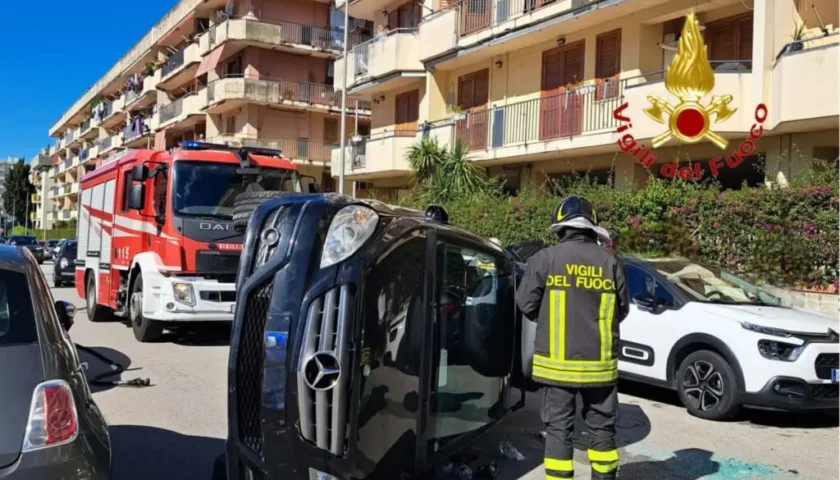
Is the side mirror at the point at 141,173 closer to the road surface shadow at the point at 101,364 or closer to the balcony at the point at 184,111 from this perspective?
the road surface shadow at the point at 101,364

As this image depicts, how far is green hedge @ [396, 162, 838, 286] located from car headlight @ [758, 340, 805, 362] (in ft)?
12.5

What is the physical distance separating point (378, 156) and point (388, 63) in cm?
293

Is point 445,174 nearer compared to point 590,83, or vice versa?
point 590,83

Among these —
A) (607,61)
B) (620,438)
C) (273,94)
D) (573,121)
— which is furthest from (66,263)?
(620,438)

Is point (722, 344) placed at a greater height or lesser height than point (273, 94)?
lesser

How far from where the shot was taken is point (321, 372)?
3.46 metres

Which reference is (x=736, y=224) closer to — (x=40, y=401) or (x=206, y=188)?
(x=206, y=188)

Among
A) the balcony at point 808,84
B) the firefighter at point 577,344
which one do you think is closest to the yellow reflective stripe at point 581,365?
the firefighter at point 577,344

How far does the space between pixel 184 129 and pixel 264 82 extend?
11219mm

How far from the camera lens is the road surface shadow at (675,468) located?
5.12m

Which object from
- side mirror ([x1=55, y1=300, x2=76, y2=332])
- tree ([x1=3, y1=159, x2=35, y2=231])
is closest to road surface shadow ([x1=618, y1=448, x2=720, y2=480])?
side mirror ([x1=55, y1=300, x2=76, y2=332])

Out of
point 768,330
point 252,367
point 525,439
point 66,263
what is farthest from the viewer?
point 66,263

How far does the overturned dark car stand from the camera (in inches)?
138

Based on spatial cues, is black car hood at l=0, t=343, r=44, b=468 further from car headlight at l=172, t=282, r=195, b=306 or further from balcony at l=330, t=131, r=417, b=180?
balcony at l=330, t=131, r=417, b=180
